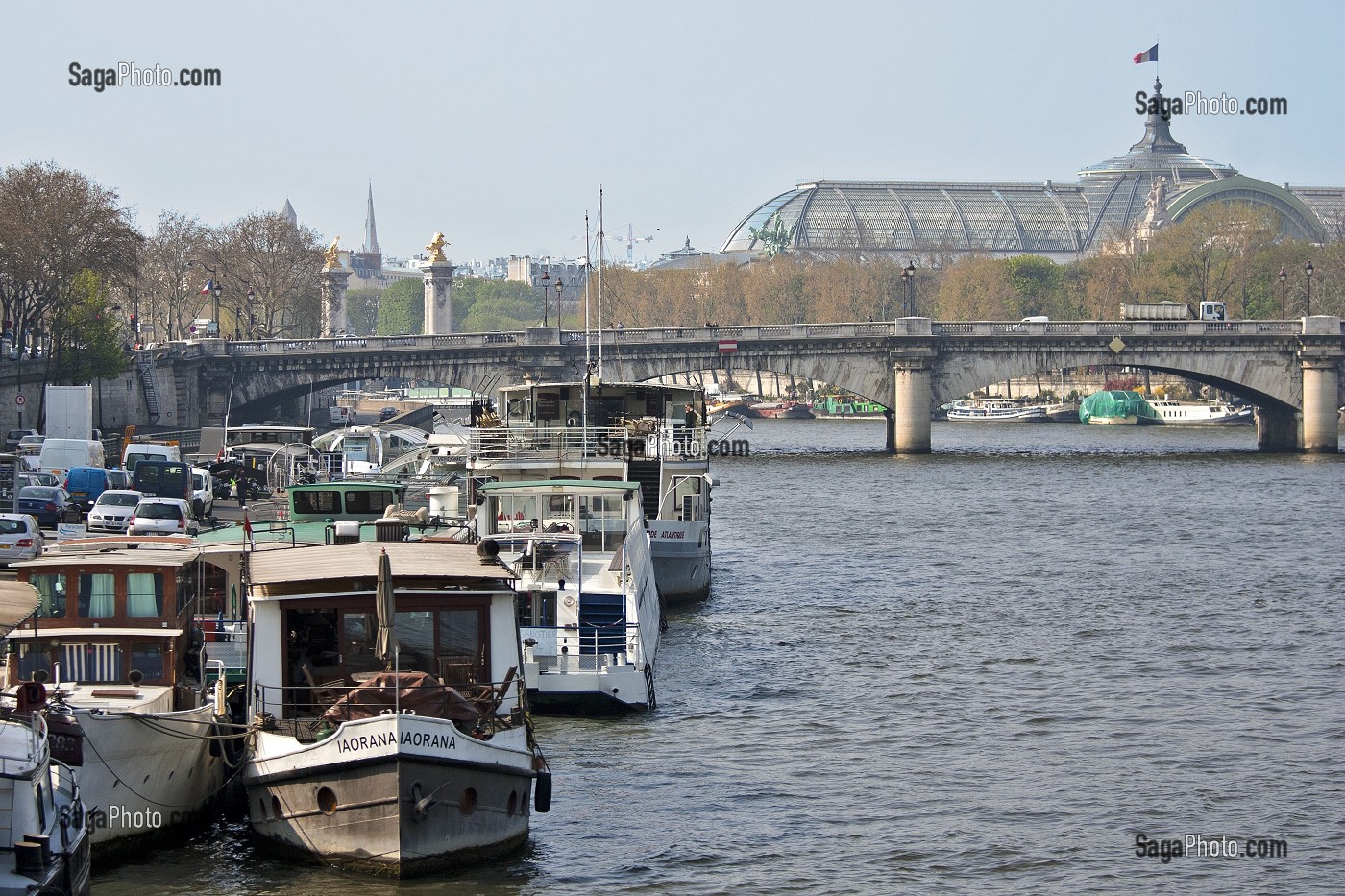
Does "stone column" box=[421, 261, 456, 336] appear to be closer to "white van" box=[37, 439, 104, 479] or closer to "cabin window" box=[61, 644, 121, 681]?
"white van" box=[37, 439, 104, 479]

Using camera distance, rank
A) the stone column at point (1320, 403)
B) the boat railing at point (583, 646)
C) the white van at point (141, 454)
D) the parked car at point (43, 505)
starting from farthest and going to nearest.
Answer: the stone column at point (1320, 403) → the white van at point (141, 454) → the parked car at point (43, 505) → the boat railing at point (583, 646)

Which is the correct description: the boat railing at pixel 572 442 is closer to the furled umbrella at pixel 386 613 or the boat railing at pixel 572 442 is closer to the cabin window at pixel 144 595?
the cabin window at pixel 144 595

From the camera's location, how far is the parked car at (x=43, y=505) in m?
59.6

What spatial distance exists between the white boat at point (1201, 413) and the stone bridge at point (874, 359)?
1791 inches

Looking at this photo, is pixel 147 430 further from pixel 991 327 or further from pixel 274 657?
pixel 274 657

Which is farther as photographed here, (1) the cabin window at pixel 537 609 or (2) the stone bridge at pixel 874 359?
(2) the stone bridge at pixel 874 359

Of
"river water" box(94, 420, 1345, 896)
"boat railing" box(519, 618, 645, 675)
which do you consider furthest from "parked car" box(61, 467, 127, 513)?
"boat railing" box(519, 618, 645, 675)

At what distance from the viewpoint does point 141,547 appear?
29.9 meters

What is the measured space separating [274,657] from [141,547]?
4.73 metres

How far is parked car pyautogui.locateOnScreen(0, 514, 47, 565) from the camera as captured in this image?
47.3 meters

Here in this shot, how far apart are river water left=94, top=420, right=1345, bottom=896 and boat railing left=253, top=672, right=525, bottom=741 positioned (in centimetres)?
194

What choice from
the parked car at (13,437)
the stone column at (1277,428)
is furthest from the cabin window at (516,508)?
the stone column at (1277,428)

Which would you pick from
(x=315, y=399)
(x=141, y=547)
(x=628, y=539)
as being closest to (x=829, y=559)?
(x=628, y=539)

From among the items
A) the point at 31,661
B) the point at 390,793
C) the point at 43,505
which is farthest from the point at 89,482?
→ the point at 390,793
